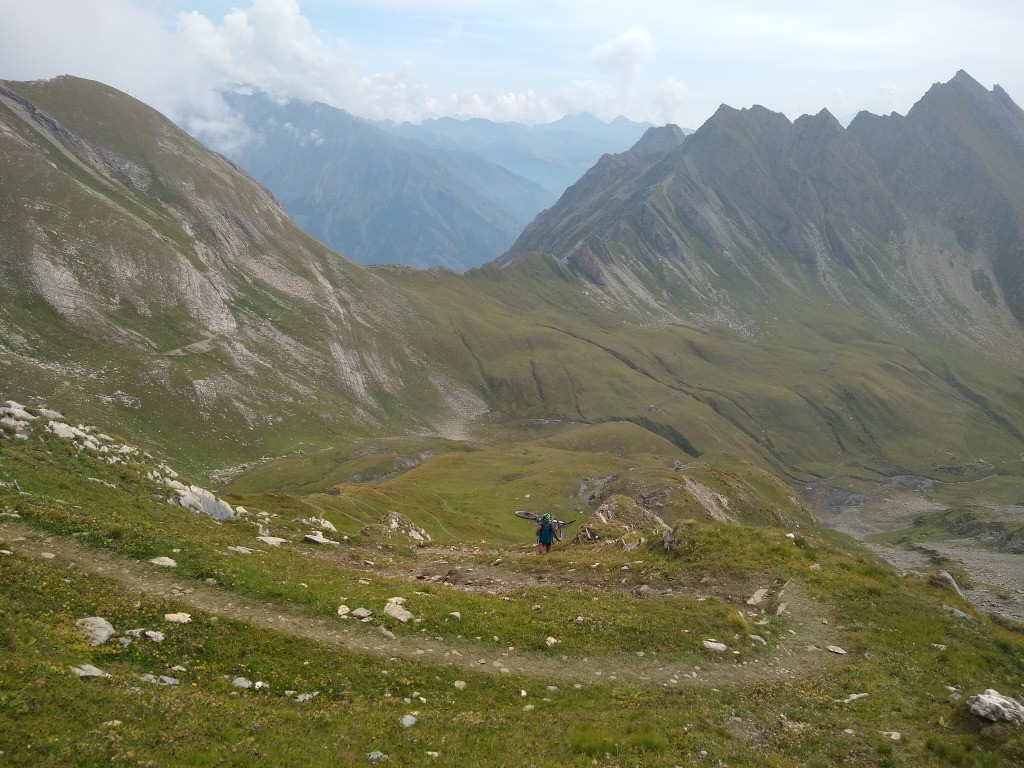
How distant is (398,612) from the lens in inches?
928

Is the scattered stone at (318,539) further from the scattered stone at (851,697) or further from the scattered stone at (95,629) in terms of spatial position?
the scattered stone at (851,697)

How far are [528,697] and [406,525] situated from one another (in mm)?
35734

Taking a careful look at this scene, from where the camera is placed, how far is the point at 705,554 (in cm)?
3412

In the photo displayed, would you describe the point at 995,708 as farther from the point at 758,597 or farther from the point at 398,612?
the point at 398,612

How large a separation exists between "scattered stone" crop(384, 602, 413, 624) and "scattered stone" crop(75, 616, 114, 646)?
898 cm

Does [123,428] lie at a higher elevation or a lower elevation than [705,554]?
lower

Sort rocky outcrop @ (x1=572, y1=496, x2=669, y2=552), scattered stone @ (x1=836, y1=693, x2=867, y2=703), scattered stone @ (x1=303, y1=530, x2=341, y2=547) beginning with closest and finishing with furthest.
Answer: scattered stone @ (x1=836, y1=693, x2=867, y2=703) < scattered stone @ (x1=303, y1=530, x2=341, y2=547) < rocky outcrop @ (x1=572, y1=496, x2=669, y2=552)

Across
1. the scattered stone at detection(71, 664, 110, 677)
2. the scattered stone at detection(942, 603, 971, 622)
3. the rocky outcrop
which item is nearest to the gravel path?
the scattered stone at detection(71, 664, 110, 677)

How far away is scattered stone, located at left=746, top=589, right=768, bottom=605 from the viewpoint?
29.5 metres

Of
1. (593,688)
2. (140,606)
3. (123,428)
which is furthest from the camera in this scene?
(123,428)

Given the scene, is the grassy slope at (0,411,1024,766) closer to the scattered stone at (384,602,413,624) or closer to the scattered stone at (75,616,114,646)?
the scattered stone at (75,616,114,646)

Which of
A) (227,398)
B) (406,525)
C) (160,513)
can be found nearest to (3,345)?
(227,398)

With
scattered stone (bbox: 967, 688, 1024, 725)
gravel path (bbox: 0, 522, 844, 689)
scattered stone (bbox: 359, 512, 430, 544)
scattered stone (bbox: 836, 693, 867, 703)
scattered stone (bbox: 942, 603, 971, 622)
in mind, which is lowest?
scattered stone (bbox: 359, 512, 430, 544)

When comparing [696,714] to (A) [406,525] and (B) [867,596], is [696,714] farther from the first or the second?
(A) [406,525]
